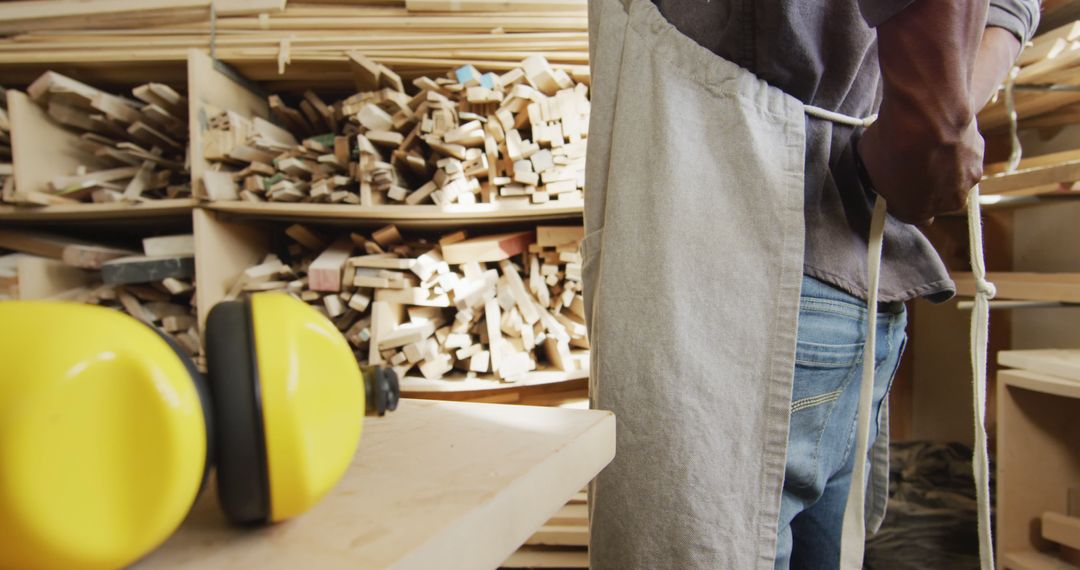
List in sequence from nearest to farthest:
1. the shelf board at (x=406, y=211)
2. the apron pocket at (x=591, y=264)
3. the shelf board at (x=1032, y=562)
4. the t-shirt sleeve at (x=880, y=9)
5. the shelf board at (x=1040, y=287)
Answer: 1. the t-shirt sleeve at (x=880, y=9)
2. the apron pocket at (x=591, y=264)
3. the shelf board at (x=1032, y=562)
4. the shelf board at (x=1040, y=287)
5. the shelf board at (x=406, y=211)

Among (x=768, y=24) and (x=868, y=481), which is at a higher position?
(x=768, y=24)

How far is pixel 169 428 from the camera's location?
261mm

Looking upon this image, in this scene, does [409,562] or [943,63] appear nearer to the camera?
[409,562]

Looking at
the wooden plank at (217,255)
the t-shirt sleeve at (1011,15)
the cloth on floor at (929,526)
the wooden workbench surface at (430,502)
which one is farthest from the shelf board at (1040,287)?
the wooden plank at (217,255)

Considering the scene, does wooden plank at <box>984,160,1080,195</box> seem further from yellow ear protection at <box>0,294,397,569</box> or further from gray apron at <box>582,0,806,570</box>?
yellow ear protection at <box>0,294,397,569</box>

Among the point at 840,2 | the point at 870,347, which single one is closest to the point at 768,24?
the point at 840,2

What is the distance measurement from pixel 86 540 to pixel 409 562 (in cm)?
14

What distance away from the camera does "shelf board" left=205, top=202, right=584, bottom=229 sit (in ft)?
5.00

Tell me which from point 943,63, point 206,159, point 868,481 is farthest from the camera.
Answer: point 206,159

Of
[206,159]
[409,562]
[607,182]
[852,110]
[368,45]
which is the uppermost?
[368,45]

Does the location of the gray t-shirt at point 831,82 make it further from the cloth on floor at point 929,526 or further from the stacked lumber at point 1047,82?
the cloth on floor at point 929,526

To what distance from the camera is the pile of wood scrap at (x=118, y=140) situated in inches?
65.0

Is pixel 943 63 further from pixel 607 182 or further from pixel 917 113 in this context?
pixel 607 182

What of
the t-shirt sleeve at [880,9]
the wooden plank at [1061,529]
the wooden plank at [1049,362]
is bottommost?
the wooden plank at [1061,529]
